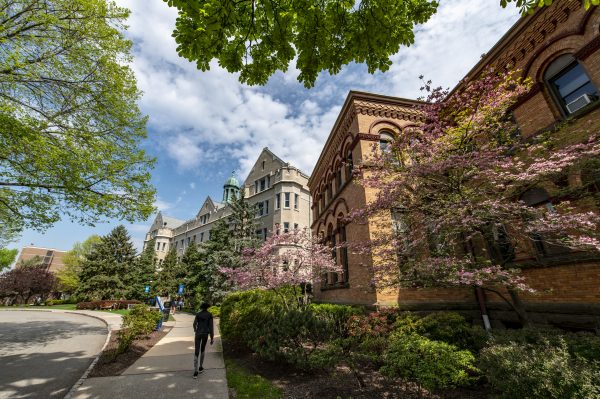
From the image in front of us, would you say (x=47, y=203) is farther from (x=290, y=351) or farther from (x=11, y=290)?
(x=11, y=290)

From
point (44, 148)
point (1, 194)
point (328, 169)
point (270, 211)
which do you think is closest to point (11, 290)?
point (270, 211)

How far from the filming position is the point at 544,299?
811 centimetres

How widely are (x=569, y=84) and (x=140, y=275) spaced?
4631 centimetres

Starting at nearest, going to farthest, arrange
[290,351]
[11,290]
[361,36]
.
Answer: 1. [361,36]
2. [290,351]
3. [11,290]

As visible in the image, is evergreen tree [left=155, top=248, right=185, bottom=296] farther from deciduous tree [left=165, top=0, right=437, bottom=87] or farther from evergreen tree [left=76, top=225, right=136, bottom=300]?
deciduous tree [left=165, top=0, right=437, bottom=87]

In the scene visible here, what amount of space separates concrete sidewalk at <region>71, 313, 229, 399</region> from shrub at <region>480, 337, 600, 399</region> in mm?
4909

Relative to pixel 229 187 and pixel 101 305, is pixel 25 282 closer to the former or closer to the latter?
pixel 101 305

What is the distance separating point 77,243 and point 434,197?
69.1 meters

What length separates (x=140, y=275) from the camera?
38.6m

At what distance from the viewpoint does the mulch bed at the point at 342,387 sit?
5.34m

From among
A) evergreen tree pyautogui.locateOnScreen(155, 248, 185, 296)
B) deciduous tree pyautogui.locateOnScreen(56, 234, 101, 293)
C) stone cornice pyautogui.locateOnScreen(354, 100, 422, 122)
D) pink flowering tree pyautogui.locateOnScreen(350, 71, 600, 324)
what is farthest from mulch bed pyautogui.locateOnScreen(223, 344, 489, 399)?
deciduous tree pyautogui.locateOnScreen(56, 234, 101, 293)

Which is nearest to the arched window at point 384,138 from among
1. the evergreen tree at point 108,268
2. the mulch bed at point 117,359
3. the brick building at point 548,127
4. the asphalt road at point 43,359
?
the brick building at point 548,127

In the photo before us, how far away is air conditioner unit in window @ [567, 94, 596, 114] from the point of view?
794cm

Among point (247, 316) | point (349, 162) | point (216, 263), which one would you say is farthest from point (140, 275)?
point (349, 162)
